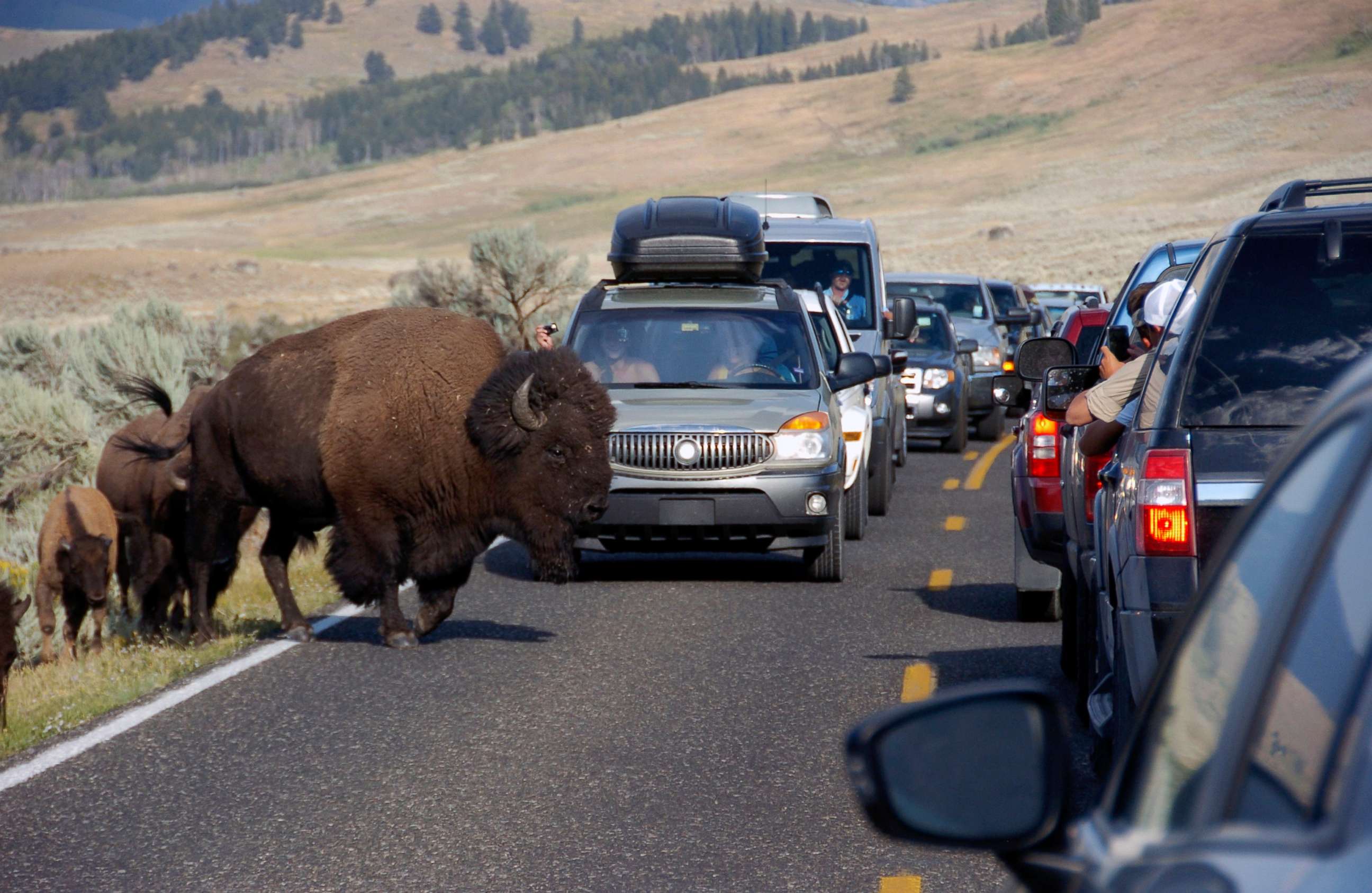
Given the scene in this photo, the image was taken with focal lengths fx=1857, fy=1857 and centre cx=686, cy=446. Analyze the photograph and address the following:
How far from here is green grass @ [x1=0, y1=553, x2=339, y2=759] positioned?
8.14 meters

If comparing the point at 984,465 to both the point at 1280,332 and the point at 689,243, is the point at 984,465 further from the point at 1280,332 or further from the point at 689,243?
the point at 1280,332

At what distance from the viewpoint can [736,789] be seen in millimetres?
6535

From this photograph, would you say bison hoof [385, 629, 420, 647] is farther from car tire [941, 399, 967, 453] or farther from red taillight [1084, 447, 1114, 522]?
car tire [941, 399, 967, 453]

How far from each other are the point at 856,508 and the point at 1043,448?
460 centimetres

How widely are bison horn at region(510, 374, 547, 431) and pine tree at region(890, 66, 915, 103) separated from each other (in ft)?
595

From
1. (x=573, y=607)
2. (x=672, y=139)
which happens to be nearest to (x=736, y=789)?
(x=573, y=607)

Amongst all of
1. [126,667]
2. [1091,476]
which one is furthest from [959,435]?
[1091,476]

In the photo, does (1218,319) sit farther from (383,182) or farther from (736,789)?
(383,182)

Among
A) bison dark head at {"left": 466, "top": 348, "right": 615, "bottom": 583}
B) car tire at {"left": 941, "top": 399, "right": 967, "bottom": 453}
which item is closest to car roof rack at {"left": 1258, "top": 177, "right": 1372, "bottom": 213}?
bison dark head at {"left": 466, "top": 348, "right": 615, "bottom": 583}

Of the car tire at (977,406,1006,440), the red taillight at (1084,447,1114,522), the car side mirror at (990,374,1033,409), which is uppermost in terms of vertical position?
the red taillight at (1084,447,1114,522)

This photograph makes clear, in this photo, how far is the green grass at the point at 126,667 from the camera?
8141mm

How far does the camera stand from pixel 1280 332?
5.20 metres

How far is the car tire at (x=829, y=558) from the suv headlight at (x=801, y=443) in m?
0.31

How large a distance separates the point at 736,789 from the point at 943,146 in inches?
6297
